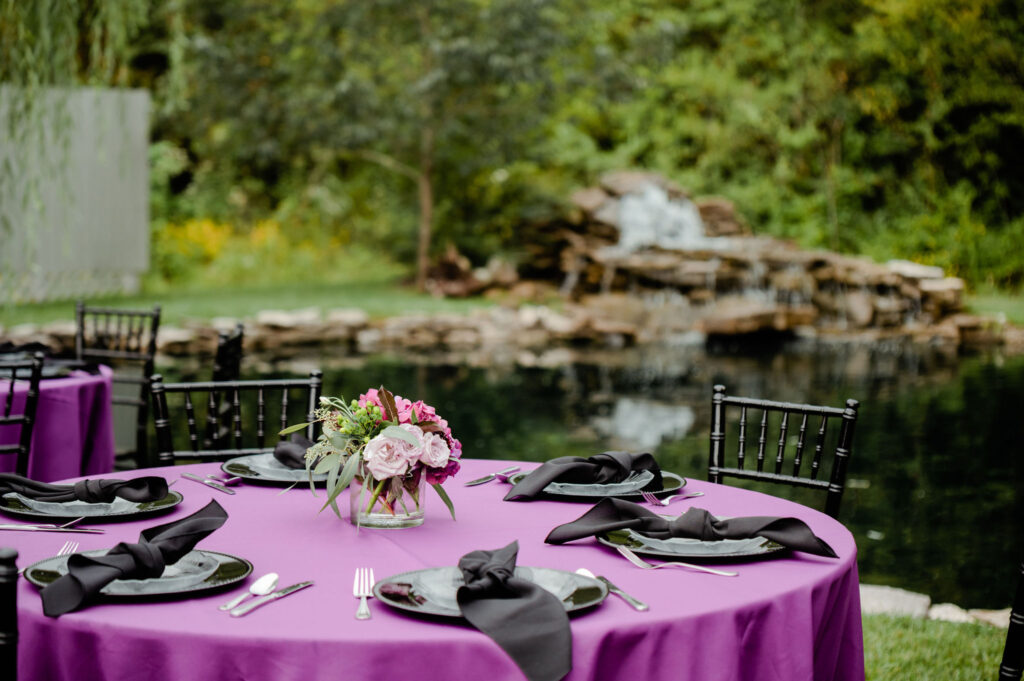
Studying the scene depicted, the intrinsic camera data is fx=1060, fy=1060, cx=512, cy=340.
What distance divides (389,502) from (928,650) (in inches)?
87.6

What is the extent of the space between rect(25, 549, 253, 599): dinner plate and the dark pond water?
3475 mm

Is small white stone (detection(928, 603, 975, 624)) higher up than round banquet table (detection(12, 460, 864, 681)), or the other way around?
round banquet table (detection(12, 460, 864, 681))

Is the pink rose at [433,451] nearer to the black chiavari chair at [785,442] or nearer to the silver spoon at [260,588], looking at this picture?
the silver spoon at [260,588]

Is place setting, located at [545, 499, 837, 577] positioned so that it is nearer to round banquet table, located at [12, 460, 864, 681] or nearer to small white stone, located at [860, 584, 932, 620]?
round banquet table, located at [12, 460, 864, 681]

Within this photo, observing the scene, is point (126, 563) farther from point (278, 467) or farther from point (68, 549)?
point (278, 467)

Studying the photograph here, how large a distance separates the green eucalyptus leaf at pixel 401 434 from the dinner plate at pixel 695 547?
38cm

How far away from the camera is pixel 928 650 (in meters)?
3.45

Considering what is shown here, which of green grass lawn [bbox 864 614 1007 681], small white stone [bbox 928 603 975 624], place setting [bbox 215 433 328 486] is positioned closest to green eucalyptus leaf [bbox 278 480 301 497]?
place setting [bbox 215 433 328 486]

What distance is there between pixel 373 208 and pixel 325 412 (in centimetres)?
1833

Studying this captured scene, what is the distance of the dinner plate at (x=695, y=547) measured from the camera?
1.81 meters

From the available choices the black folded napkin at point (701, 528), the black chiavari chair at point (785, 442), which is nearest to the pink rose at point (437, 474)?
the black folded napkin at point (701, 528)

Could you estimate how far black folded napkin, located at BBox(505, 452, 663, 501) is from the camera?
2336 mm

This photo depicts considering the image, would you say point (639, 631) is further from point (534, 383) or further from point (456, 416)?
point (534, 383)

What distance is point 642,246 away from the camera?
1570 centimetres
